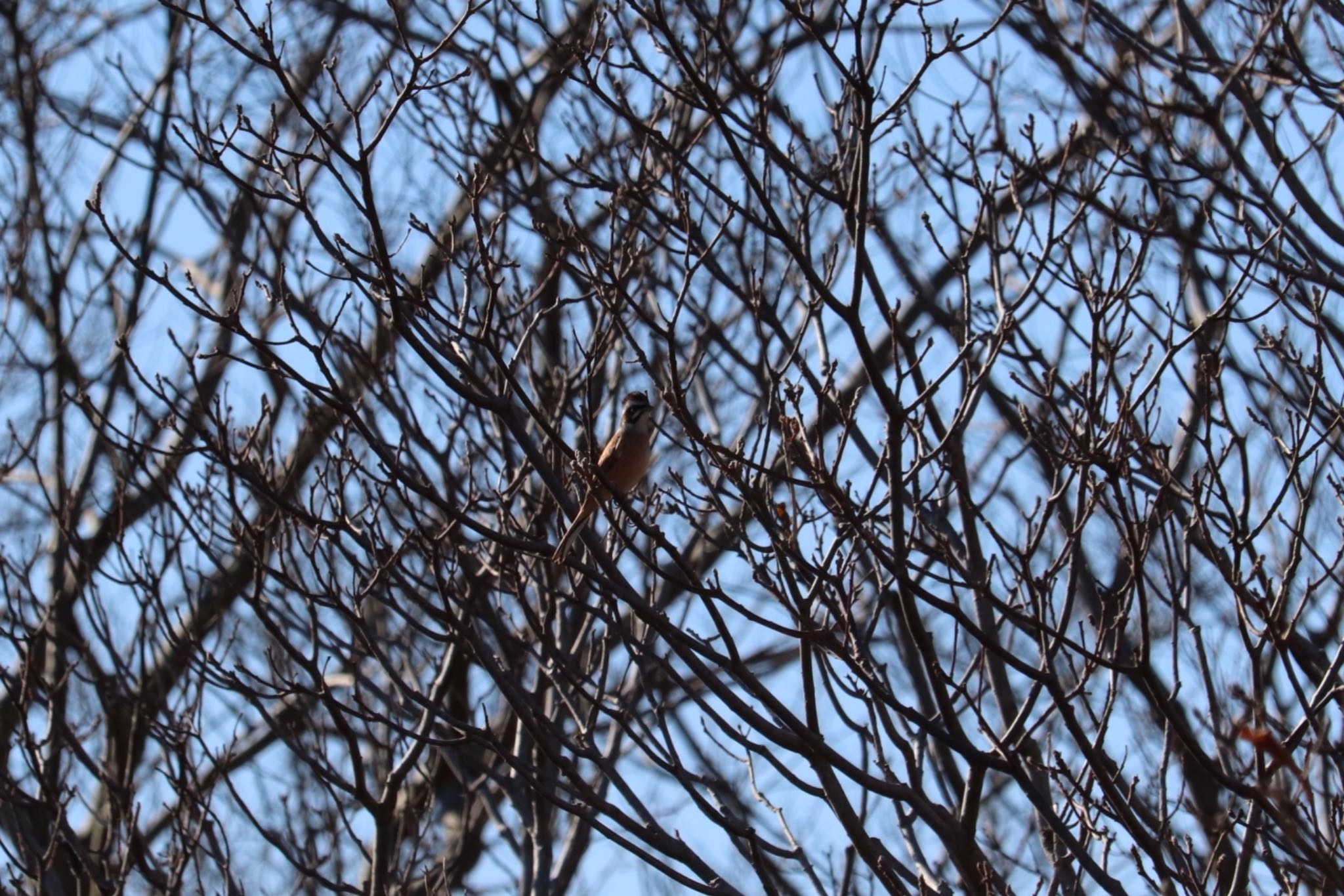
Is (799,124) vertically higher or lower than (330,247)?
higher

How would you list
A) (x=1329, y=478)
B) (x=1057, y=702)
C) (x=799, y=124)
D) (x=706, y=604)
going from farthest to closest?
1. (x=799, y=124)
2. (x=1329, y=478)
3. (x=706, y=604)
4. (x=1057, y=702)

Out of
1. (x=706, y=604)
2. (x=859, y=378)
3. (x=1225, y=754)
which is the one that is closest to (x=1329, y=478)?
(x=1225, y=754)

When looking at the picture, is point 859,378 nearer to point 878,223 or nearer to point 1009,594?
point 878,223

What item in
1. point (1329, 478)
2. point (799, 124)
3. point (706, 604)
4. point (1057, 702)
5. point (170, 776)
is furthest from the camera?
point (799, 124)

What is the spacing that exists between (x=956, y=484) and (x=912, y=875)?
103 cm

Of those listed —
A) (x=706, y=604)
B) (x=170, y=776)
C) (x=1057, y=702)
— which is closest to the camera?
(x=1057, y=702)

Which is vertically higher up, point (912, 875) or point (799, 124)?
point (799, 124)

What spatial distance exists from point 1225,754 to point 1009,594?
83 centimetres

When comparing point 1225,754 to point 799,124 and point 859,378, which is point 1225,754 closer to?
point 799,124

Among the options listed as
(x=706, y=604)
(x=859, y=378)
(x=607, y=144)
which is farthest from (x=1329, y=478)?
(x=859, y=378)

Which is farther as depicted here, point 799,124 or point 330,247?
point 799,124

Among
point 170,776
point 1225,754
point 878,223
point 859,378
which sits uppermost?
point 859,378

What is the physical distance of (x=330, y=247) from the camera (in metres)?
3.99

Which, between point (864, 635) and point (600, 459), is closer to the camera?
point (864, 635)
